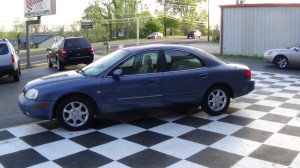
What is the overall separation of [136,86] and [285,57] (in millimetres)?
10427

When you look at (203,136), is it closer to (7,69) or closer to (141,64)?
(141,64)

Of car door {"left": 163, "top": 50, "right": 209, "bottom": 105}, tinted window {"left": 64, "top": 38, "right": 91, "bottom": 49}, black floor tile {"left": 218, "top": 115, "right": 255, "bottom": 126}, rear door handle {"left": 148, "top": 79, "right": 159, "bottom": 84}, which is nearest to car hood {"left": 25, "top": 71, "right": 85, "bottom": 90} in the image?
rear door handle {"left": 148, "top": 79, "right": 159, "bottom": 84}

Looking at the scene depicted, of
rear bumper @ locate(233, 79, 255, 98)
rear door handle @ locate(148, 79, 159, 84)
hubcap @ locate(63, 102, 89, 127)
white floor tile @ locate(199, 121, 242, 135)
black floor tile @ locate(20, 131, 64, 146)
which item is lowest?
black floor tile @ locate(20, 131, 64, 146)

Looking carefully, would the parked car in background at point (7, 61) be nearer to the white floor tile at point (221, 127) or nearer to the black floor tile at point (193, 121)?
the black floor tile at point (193, 121)

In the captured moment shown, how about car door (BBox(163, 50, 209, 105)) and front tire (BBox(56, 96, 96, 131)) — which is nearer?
front tire (BBox(56, 96, 96, 131))

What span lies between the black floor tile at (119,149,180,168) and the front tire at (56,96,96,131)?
148cm

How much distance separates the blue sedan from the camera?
5.61 m

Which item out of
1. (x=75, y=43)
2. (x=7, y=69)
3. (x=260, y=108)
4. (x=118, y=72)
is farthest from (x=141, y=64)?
(x=75, y=43)

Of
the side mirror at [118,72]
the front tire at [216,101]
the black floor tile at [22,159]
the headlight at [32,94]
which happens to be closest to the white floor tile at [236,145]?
the front tire at [216,101]

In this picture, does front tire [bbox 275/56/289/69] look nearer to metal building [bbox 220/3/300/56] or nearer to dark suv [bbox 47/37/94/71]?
metal building [bbox 220/3/300/56]

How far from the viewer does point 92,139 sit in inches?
209

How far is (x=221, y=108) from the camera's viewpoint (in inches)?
260

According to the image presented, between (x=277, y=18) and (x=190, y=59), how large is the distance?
13064 millimetres

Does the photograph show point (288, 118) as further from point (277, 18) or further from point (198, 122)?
point (277, 18)
